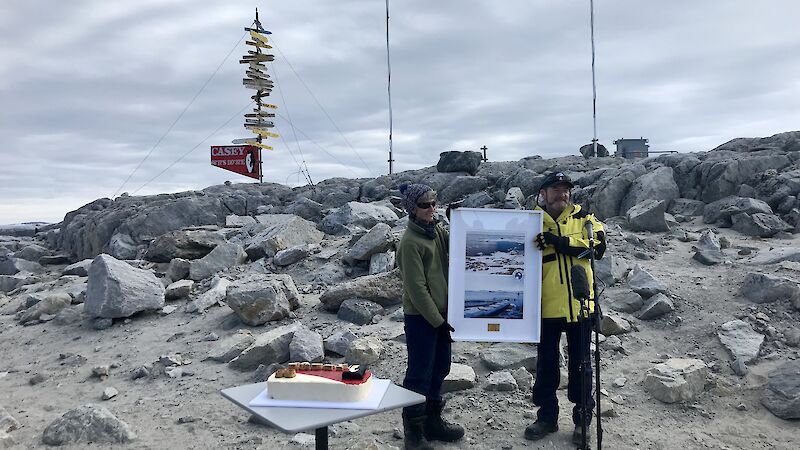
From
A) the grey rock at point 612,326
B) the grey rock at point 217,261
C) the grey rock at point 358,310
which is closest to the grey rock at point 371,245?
the grey rock at point 358,310

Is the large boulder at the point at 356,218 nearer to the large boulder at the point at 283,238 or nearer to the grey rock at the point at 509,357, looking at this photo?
the large boulder at the point at 283,238

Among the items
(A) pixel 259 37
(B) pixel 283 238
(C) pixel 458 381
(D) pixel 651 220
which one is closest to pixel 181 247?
(B) pixel 283 238

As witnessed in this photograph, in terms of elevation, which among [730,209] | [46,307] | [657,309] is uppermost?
[730,209]

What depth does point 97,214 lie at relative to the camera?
2605cm

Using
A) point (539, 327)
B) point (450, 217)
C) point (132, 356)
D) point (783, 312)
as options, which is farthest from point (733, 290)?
point (132, 356)

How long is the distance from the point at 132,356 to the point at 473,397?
4.85 m

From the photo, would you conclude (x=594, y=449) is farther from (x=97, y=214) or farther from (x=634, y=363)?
(x=97, y=214)

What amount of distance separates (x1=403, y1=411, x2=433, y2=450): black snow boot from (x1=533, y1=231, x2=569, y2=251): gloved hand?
1.80 metres

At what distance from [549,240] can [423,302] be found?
1174 mm

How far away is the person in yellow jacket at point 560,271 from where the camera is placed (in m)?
4.89

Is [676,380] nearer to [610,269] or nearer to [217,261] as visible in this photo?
[610,269]

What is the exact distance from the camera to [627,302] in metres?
8.30

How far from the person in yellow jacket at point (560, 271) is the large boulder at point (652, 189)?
1038 cm

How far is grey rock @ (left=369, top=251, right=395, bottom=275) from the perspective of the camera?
33.7 ft
